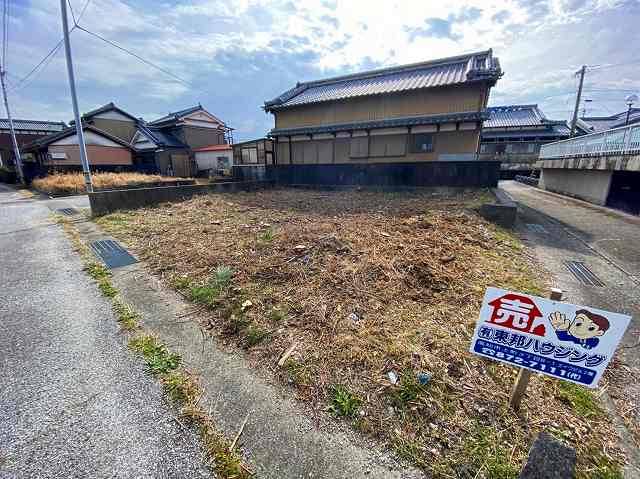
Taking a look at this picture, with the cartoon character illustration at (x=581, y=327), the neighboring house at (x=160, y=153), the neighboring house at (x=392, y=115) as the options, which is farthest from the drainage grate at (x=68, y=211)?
the neighboring house at (x=160, y=153)

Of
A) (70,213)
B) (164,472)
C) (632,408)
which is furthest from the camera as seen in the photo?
(70,213)

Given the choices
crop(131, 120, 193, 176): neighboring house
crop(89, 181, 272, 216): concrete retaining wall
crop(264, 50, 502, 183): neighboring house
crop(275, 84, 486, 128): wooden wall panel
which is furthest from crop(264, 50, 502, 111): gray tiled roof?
crop(131, 120, 193, 176): neighboring house

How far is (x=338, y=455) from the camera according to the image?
4.72 feet

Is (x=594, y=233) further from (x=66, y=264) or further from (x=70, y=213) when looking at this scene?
(x=70, y=213)

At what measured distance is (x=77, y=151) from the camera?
17922 mm

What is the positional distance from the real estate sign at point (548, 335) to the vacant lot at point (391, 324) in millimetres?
437

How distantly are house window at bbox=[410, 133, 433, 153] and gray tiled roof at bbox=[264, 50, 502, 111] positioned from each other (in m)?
2.23

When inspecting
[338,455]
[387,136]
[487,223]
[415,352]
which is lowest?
[338,455]

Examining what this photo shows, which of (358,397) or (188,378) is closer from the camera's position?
(358,397)

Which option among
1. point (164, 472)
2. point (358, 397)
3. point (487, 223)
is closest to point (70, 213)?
point (164, 472)

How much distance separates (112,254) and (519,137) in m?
30.1

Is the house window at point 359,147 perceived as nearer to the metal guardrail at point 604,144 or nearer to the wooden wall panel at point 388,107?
the wooden wall panel at point 388,107

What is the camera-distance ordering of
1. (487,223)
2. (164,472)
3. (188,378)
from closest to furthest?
1. (164,472)
2. (188,378)
3. (487,223)

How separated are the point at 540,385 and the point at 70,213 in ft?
37.8
